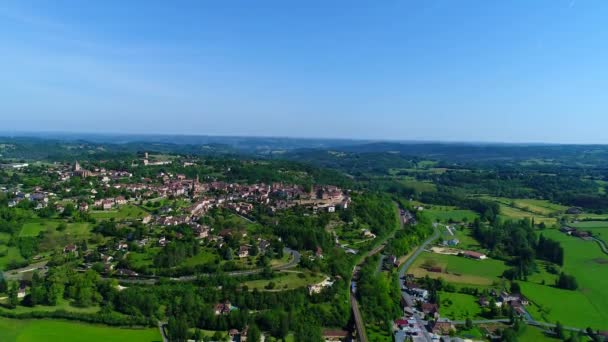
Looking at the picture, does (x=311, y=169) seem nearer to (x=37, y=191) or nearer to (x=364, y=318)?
(x=37, y=191)

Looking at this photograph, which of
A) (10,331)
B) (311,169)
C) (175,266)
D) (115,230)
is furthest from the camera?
(311,169)

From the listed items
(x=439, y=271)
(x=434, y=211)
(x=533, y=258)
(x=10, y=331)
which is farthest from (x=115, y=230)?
(x=434, y=211)

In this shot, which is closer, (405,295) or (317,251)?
(405,295)

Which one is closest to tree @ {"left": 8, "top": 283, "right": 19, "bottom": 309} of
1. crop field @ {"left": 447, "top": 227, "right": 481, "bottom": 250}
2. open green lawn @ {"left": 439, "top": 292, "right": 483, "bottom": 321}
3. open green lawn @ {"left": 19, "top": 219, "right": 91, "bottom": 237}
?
open green lawn @ {"left": 19, "top": 219, "right": 91, "bottom": 237}

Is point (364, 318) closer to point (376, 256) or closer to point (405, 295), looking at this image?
point (405, 295)

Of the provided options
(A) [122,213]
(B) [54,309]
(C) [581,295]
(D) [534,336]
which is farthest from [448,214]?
(B) [54,309]

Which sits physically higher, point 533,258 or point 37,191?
point 37,191

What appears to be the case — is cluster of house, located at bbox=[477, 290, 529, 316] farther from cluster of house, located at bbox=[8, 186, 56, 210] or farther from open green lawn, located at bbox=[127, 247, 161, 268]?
cluster of house, located at bbox=[8, 186, 56, 210]

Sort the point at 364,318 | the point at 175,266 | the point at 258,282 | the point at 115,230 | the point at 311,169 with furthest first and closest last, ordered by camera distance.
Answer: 1. the point at 311,169
2. the point at 115,230
3. the point at 175,266
4. the point at 258,282
5. the point at 364,318

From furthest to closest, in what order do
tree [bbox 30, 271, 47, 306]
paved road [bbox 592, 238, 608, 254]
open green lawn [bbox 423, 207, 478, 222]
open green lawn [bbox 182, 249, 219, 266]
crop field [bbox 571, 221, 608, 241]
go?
open green lawn [bbox 423, 207, 478, 222], crop field [bbox 571, 221, 608, 241], paved road [bbox 592, 238, 608, 254], open green lawn [bbox 182, 249, 219, 266], tree [bbox 30, 271, 47, 306]
